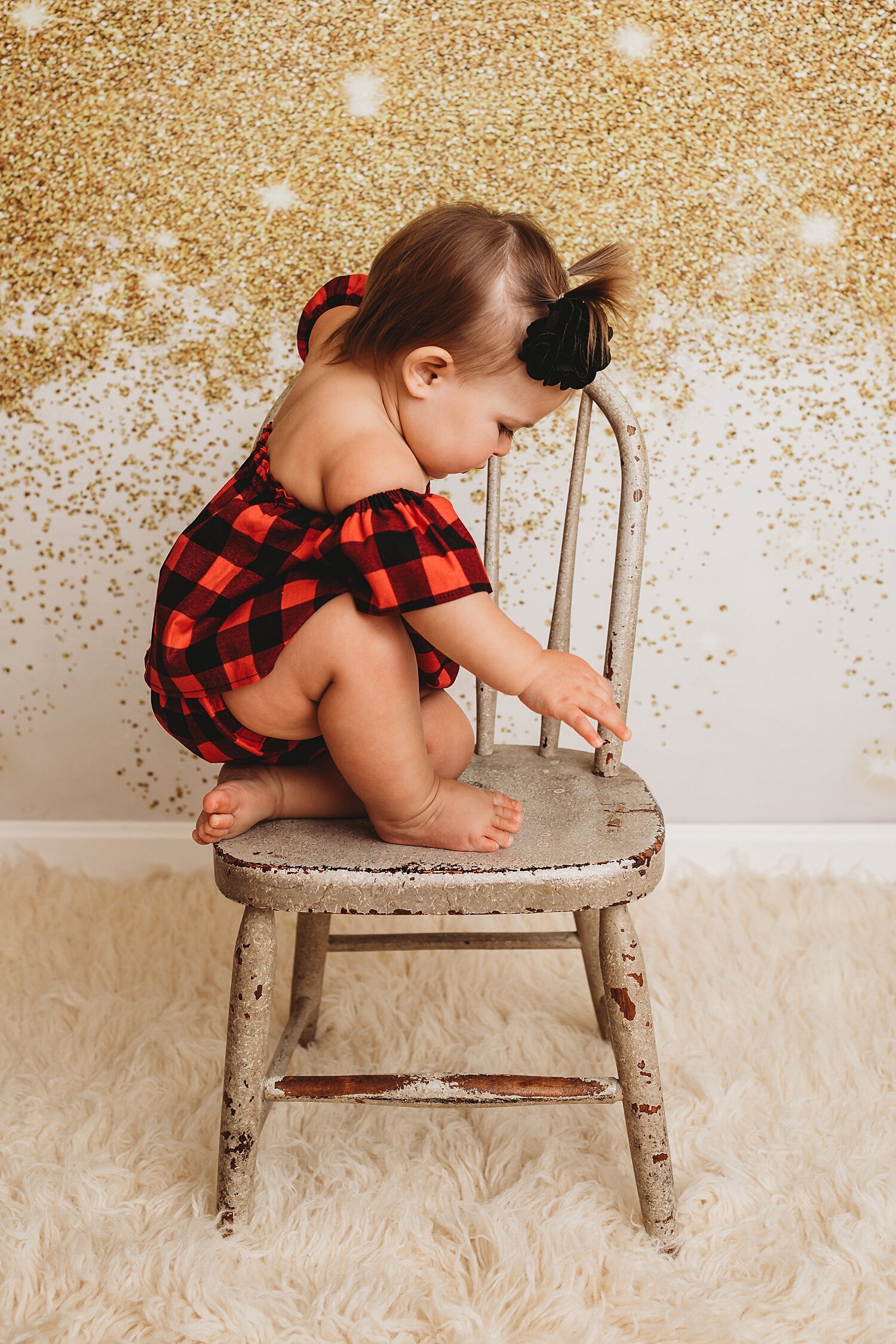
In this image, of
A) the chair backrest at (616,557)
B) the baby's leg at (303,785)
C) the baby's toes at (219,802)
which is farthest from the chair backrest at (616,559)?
the baby's toes at (219,802)

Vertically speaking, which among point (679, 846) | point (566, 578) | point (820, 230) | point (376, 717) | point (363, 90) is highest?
point (363, 90)

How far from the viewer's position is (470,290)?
2.69 ft

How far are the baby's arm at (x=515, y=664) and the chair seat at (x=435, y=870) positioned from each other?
0.11m

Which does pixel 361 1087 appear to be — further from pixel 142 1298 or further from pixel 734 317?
pixel 734 317

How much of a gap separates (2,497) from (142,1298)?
1098 millimetres

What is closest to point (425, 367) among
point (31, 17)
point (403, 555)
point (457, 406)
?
point (457, 406)

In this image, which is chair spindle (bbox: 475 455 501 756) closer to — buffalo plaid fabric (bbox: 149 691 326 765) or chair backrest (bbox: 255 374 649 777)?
chair backrest (bbox: 255 374 649 777)

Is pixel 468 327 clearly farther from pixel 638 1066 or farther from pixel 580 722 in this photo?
pixel 638 1066

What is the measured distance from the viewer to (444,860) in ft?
2.69

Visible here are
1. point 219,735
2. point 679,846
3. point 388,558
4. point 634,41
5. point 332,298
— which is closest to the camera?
point 388,558

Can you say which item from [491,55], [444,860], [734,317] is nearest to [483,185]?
[491,55]

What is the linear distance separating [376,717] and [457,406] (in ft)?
0.89

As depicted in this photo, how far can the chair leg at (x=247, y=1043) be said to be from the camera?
2.80 feet

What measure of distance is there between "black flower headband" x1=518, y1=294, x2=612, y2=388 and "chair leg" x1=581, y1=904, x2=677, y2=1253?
0.44m
